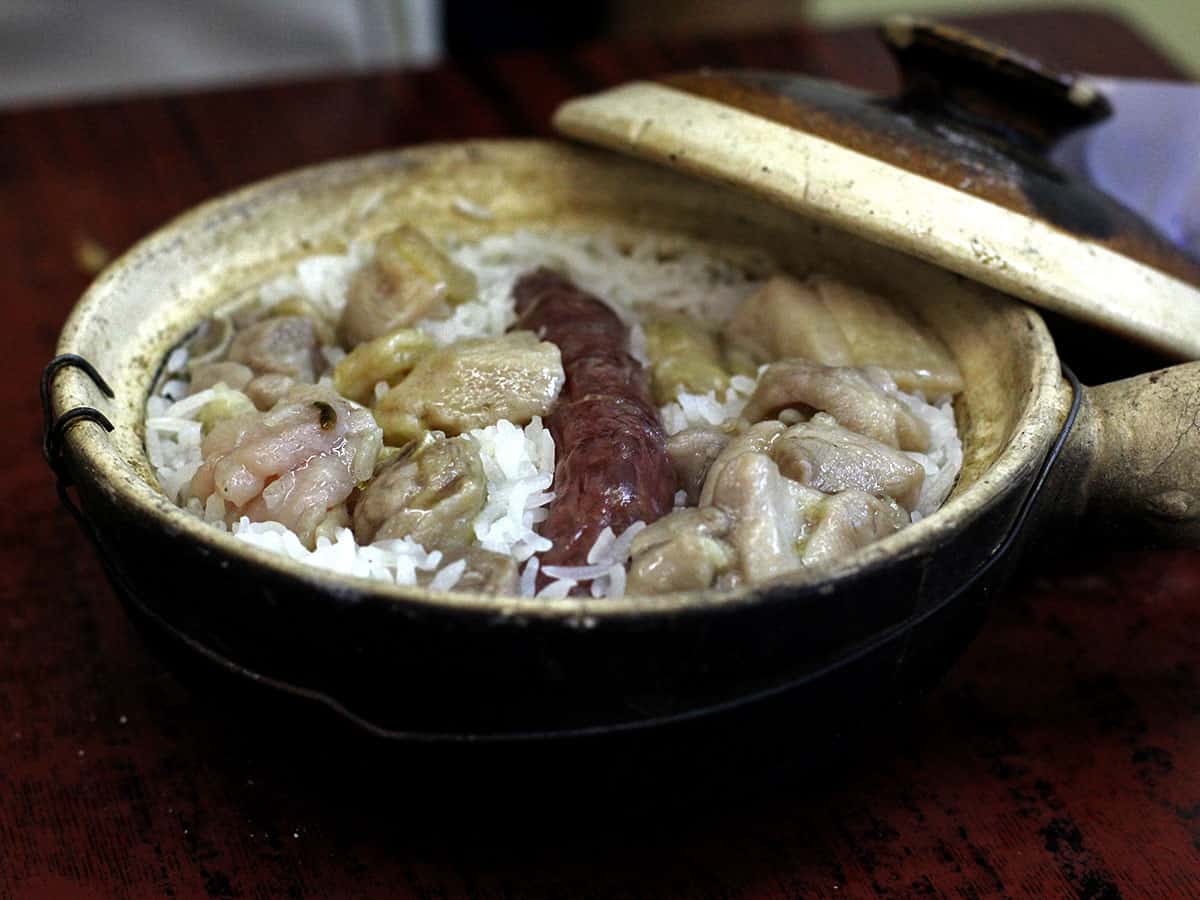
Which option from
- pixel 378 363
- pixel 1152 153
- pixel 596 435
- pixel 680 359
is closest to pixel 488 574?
pixel 596 435

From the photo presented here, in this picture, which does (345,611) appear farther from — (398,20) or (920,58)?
(398,20)

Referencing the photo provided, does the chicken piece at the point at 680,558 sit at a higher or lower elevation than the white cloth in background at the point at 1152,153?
lower

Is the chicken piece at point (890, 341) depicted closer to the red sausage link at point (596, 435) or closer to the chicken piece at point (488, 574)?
the red sausage link at point (596, 435)

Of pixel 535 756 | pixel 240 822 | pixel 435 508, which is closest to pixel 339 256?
pixel 435 508

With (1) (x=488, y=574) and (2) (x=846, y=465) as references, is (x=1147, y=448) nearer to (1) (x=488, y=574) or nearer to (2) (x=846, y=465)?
(2) (x=846, y=465)

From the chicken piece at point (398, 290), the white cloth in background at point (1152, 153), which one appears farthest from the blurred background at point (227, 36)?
the chicken piece at point (398, 290)
